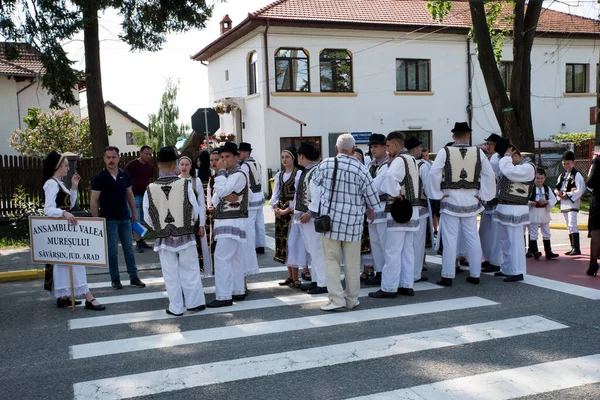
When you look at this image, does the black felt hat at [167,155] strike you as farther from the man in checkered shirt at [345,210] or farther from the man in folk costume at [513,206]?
the man in folk costume at [513,206]

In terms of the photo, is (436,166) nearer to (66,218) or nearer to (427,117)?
(66,218)

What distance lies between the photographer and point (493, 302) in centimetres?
711

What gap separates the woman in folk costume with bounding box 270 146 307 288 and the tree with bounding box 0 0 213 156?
735 cm

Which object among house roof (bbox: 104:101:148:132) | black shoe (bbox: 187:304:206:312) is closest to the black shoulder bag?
black shoe (bbox: 187:304:206:312)

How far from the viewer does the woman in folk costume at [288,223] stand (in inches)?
323

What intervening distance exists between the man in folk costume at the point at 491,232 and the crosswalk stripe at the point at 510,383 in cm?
411

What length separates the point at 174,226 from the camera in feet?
22.1

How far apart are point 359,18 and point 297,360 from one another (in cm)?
2373

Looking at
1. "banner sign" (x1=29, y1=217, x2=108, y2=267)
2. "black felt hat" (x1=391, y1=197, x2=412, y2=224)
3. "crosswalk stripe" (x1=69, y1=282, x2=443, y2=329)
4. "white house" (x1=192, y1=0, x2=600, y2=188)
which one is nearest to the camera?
"crosswalk stripe" (x1=69, y1=282, x2=443, y2=329)

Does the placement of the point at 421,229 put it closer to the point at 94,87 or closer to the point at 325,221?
the point at 325,221

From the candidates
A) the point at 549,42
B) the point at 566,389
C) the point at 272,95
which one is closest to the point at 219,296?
the point at 566,389

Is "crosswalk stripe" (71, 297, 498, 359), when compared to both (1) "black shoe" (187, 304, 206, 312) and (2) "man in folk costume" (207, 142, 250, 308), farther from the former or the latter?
(2) "man in folk costume" (207, 142, 250, 308)

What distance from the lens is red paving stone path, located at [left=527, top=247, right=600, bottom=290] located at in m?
8.17

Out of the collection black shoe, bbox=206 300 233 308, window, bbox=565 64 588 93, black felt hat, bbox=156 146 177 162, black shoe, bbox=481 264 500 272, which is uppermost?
window, bbox=565 64 588 93
